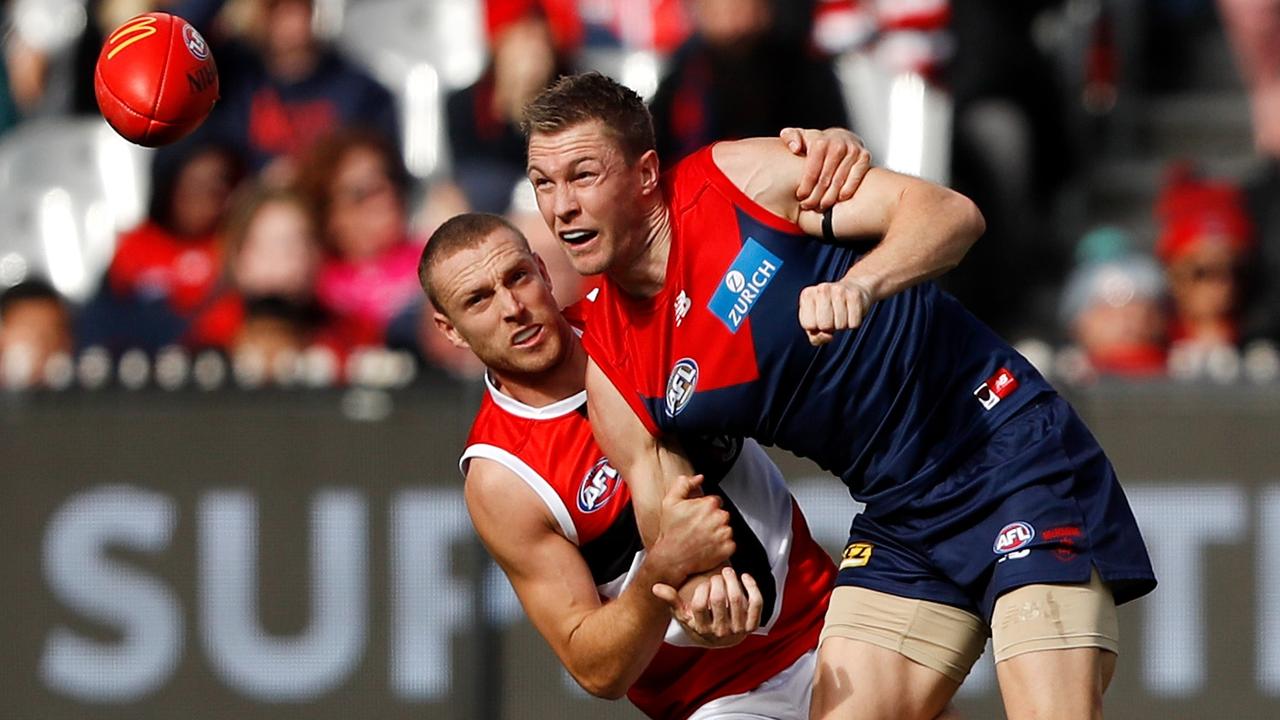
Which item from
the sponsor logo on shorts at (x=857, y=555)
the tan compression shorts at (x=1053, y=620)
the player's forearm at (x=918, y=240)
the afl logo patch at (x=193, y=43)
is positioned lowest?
the sponsor logo on shorts at (x=857, y=555)

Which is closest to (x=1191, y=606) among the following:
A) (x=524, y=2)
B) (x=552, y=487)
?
(x=552, y=487)

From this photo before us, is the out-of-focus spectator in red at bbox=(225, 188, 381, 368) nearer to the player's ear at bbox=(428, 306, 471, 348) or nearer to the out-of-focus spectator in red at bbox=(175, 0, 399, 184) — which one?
the out-of-focus spectator in red at bbox=(175, 0, 399, 184)

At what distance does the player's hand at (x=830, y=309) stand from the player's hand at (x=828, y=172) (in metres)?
0.47

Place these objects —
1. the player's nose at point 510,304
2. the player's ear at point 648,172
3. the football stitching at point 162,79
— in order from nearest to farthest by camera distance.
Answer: the player's ear at point 648,172, the player's nose at point 510,304, the football stitching at point 162,79

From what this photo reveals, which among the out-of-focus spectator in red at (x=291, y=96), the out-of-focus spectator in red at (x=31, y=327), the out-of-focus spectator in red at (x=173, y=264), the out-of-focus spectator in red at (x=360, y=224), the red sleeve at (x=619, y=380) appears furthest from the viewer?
the out-of-focus spectator in red at (x=291, y=96)

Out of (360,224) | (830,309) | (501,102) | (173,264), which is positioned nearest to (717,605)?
(830,309)

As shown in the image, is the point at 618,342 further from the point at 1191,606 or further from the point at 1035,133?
the point at 1035,133

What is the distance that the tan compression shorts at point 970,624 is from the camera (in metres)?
4.86

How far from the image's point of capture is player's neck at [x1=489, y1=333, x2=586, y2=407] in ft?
17.6

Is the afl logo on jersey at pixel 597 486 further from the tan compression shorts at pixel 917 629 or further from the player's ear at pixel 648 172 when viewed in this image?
the player's ear at pixel 648 172

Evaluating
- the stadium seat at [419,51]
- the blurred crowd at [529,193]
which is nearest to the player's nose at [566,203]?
the blurred crowd at [529,193]

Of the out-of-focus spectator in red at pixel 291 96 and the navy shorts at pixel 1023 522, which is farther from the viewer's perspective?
the out-of-focus spectator in red at pixel 291 96

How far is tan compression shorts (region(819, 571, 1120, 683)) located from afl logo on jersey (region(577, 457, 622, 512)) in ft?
2.16

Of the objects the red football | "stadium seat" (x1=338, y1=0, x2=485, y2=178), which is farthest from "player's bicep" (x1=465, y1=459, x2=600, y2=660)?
"stadium seat" (x1=338, y1=0, x2=485, y2=178)
